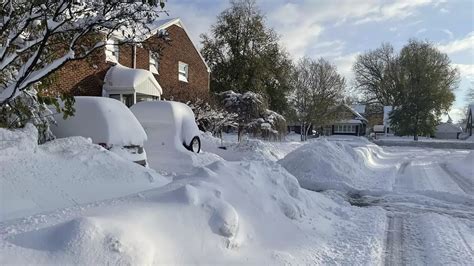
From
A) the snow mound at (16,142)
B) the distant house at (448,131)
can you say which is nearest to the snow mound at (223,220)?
the snow mound at (16,142)

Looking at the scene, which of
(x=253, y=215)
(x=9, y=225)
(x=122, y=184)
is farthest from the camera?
(x=122, y=184)

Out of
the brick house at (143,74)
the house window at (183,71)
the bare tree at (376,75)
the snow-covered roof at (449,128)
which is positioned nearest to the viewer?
the brick house at (143,74)

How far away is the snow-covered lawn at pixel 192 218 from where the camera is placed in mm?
3346

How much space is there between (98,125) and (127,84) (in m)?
11.4

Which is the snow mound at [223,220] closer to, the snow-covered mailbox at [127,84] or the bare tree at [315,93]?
the snow-covered mailbox at [127,84]

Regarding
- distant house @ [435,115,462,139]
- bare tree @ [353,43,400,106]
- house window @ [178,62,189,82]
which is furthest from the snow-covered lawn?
distant house @ [435,115,462,139]

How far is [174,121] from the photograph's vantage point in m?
11.4

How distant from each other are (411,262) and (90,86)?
1658cm

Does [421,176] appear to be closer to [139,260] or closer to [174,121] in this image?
[174,121]

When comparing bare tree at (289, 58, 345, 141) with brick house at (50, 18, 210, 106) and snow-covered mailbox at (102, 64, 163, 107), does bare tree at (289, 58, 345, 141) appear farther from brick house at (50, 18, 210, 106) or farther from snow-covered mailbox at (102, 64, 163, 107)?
snow-covered mailbox at (102, 64, 163, 107)

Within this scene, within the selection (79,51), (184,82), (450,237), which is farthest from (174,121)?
(184,82)

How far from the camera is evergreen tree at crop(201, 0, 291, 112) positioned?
124ft

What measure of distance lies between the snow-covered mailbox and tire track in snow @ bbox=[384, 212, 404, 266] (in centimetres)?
1388

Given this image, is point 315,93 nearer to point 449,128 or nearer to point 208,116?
point 208,116
